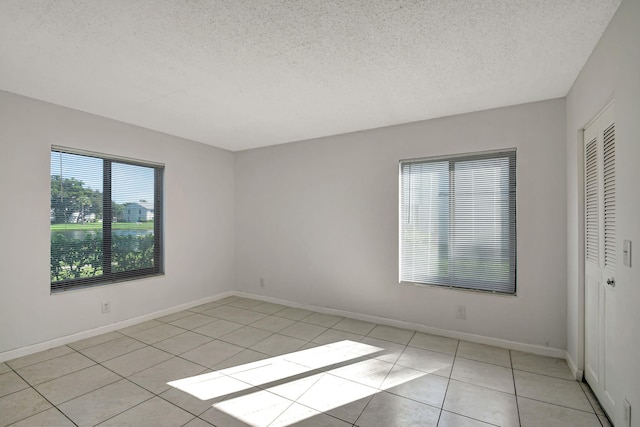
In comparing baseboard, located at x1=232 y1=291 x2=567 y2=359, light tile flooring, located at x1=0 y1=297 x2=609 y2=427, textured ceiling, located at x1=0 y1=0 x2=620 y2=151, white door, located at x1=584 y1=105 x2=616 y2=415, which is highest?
textured ceiling, located at x1=0 y1=0 x2=620 y2=151

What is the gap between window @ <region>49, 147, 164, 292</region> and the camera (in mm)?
3260

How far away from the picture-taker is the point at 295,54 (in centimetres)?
218

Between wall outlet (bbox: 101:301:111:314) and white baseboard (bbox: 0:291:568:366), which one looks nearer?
white baseboard (bbox: 0:291:568:366)

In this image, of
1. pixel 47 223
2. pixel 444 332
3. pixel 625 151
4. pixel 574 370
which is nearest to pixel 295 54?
pixel 625 151

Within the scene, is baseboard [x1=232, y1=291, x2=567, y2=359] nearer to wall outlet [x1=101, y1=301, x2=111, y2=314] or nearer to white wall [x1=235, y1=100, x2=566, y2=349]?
white wall [x1=235, y1=100, x2=566, y2=349]

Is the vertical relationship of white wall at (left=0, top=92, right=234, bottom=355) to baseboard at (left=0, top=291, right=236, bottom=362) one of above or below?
above

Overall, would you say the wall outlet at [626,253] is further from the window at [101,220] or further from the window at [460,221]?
the window at [101,220]

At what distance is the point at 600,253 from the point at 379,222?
2.18 m

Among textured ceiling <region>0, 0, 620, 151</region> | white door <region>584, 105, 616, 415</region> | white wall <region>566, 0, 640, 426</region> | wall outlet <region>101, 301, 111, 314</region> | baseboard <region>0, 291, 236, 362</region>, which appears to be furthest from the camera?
wall outlet <region>101, 301, 111, 314</region>

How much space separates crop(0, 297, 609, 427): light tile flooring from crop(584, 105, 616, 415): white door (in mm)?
277

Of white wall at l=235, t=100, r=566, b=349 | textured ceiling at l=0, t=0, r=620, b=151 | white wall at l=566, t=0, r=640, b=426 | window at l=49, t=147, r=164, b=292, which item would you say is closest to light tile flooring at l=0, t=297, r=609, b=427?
white wall at l=235, t=100, r=566, b=349

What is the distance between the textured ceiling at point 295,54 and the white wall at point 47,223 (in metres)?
0.32

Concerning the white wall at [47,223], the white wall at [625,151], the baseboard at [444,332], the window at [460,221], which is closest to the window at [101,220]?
the white wall at [47,223]

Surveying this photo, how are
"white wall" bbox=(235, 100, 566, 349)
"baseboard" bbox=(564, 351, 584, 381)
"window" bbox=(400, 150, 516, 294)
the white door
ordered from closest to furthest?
the white door
"baseboard" bbox=(564, 351, 584, 381)
"white wall" bbox=(235, 100, 566, 349)
"window" bbox=(400, 150, 516, 294)
